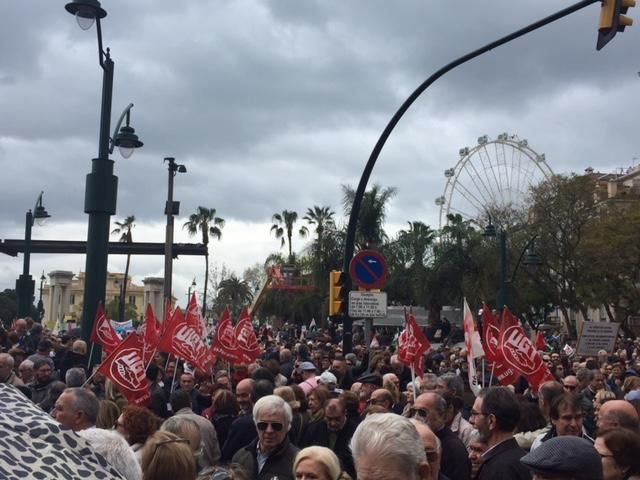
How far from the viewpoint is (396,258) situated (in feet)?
181

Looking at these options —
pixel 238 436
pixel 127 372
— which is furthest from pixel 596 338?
pixel 238 436

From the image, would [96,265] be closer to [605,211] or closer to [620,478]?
[620,478]

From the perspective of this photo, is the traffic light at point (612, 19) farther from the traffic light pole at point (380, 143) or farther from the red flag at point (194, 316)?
the red flag at point (194, 316)

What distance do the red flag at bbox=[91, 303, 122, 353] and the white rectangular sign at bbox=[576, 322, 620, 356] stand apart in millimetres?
11078

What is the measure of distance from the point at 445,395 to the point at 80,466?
601cm

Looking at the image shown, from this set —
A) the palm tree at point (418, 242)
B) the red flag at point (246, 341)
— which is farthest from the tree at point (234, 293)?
the red flag at point (246, 341)

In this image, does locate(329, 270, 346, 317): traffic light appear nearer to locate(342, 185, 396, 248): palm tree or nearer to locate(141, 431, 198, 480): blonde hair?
locate(141, 431, 198, 480): blonde hair

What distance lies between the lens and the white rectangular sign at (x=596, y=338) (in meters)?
18.8

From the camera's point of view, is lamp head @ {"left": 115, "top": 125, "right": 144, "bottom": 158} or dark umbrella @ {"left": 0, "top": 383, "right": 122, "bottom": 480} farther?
lamp head @ {"left": 115, "top": 125, "right": 144, "bottom": 158}

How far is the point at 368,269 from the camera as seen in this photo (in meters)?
13.2

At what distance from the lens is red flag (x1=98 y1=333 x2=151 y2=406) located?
8961 millimetres

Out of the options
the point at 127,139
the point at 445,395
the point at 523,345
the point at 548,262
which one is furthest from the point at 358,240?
the point at 445,395

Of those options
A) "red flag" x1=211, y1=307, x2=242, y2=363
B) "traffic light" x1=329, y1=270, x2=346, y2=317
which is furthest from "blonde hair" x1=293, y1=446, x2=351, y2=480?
"red flag" x1=211, y1=307, x2=242, y2=363

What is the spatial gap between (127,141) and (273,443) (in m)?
9.93
